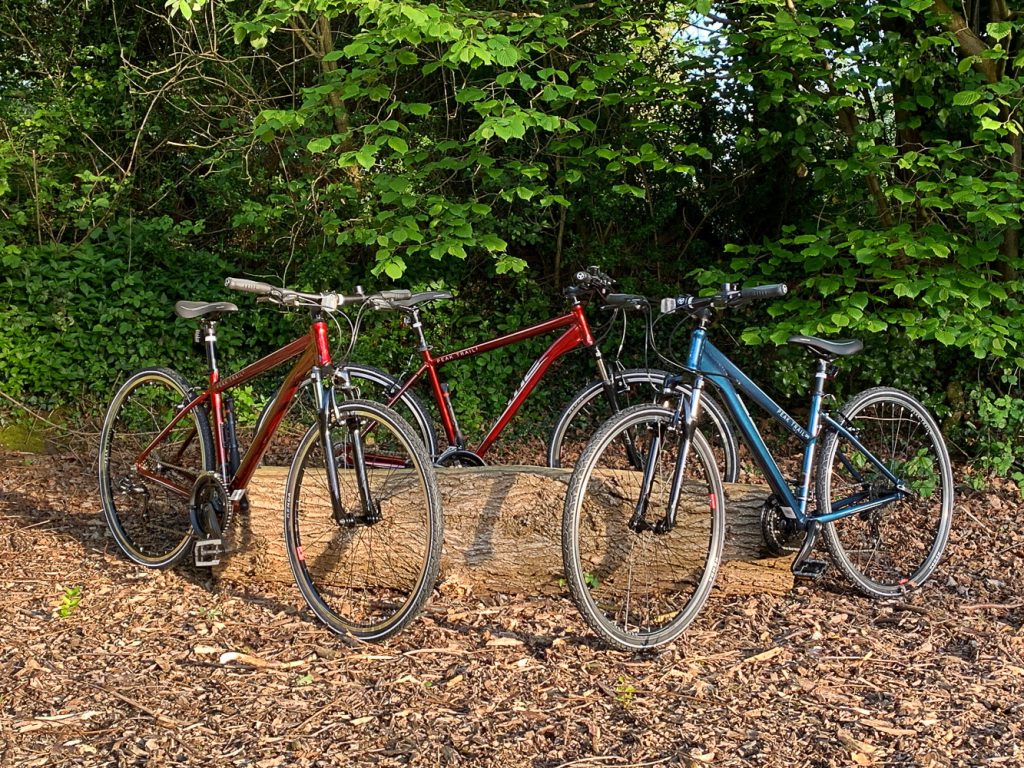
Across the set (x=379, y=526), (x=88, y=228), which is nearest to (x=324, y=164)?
(x=88, y=228)

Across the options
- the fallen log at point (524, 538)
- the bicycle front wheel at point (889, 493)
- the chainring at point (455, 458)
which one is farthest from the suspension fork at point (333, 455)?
the bicycle front wheel at point (889, 493)

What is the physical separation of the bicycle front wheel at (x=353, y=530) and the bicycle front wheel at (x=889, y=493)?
1.72m

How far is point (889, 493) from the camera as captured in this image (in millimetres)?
4055

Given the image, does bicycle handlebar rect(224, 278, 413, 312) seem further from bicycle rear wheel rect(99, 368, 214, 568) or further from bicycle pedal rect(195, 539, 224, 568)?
bicycle pedal rect(195, 539, 224, 568)

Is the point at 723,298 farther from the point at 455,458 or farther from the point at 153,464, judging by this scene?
the point at 153,464

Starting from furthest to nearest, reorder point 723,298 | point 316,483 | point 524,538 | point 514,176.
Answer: point 514,176, point 524,538, point 316,483, point 723,298

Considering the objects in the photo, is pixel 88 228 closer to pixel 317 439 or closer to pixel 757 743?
pixel 317 439

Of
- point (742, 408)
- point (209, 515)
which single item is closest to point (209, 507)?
point (209, 515)

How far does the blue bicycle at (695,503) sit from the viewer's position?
11.3 ft

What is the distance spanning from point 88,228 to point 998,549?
688 centimetres

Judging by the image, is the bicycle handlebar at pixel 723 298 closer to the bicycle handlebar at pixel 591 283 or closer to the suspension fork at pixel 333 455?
the bicycle handlebar at pixel 591 283

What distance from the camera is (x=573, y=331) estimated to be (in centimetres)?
474

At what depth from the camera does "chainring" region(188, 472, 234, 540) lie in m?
4.04

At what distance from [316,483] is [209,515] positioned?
22.4 inches
